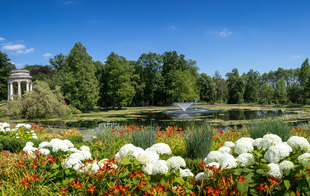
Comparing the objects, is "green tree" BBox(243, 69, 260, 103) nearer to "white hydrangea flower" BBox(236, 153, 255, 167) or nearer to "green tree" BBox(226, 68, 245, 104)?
"green tree" BBox(226, 68, 245, 104)

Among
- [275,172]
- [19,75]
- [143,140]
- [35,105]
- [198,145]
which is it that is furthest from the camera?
[19,75]

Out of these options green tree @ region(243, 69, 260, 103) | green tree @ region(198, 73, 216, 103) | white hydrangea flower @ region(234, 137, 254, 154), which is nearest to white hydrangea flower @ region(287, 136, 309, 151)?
white hydrangea flower @ region(234, 137, 254, 154)

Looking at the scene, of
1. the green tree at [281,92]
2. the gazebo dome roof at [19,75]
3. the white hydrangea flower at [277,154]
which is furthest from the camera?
the green tree at [281,92]

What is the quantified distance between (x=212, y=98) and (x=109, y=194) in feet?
174

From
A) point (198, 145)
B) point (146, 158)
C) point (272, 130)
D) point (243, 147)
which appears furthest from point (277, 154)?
point (272, 130)

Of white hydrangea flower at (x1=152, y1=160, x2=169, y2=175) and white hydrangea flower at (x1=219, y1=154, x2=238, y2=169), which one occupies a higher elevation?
white hydrangea flower at (x1=219, y1=154, x2=238, y2=169)

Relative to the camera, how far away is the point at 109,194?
91.5 inches

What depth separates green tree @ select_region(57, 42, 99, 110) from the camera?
3022 cm

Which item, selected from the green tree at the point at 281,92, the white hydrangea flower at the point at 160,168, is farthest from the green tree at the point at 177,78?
the white hydrangea flower at the point at 160,168

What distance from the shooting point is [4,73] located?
143 feet

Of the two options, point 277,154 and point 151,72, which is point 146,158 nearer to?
point 277,154

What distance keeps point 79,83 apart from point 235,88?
36.5 meters

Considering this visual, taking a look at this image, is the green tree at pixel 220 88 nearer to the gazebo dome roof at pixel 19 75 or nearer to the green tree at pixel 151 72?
the green tree at pixel 151 72

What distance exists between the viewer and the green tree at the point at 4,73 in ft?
139
